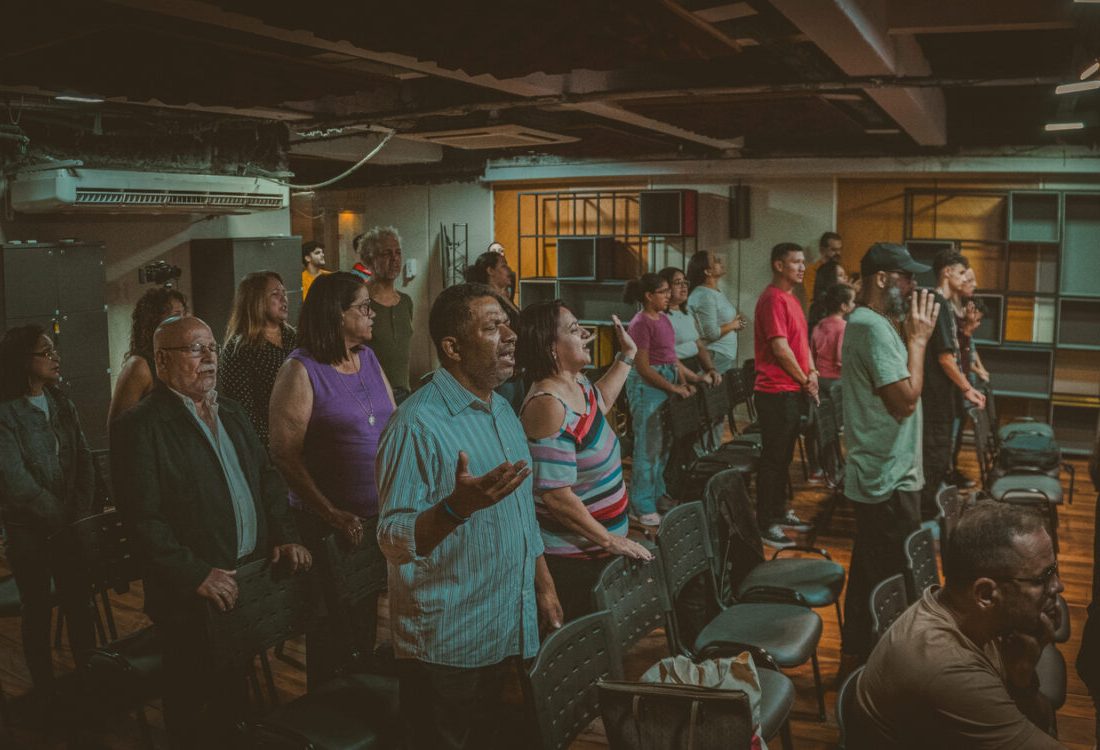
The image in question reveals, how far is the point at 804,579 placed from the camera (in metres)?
3.93

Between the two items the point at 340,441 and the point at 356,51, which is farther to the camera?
the point at 356,51

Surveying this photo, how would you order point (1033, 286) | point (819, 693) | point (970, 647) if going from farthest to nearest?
1. point (1033, 286)
2. point (819, 693)
3. point (970, 647)

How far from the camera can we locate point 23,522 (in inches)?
155

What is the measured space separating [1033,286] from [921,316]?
19.3ft

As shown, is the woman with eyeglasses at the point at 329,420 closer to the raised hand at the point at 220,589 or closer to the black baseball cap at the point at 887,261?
the raised hand at the point at 220,589

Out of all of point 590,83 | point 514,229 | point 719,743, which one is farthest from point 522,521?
point 514,229

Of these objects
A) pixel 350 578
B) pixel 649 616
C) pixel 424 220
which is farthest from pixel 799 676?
pixel 424 220

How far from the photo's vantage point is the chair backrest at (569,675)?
236cm

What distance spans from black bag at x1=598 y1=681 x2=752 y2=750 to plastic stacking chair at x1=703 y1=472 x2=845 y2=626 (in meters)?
1.67

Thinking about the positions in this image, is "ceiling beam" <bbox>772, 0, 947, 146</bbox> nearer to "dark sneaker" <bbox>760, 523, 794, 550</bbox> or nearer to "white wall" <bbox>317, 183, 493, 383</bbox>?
"dark sneaker" <bbox>760, 523, 794, 550</bbox>

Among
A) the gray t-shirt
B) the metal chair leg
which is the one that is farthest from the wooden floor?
the gray t-shirt

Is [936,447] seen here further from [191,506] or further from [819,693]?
[191,506]

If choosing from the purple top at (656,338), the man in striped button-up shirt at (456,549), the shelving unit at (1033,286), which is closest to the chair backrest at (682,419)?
the purple top at (656,338)

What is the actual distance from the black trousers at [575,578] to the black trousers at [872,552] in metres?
1.33
